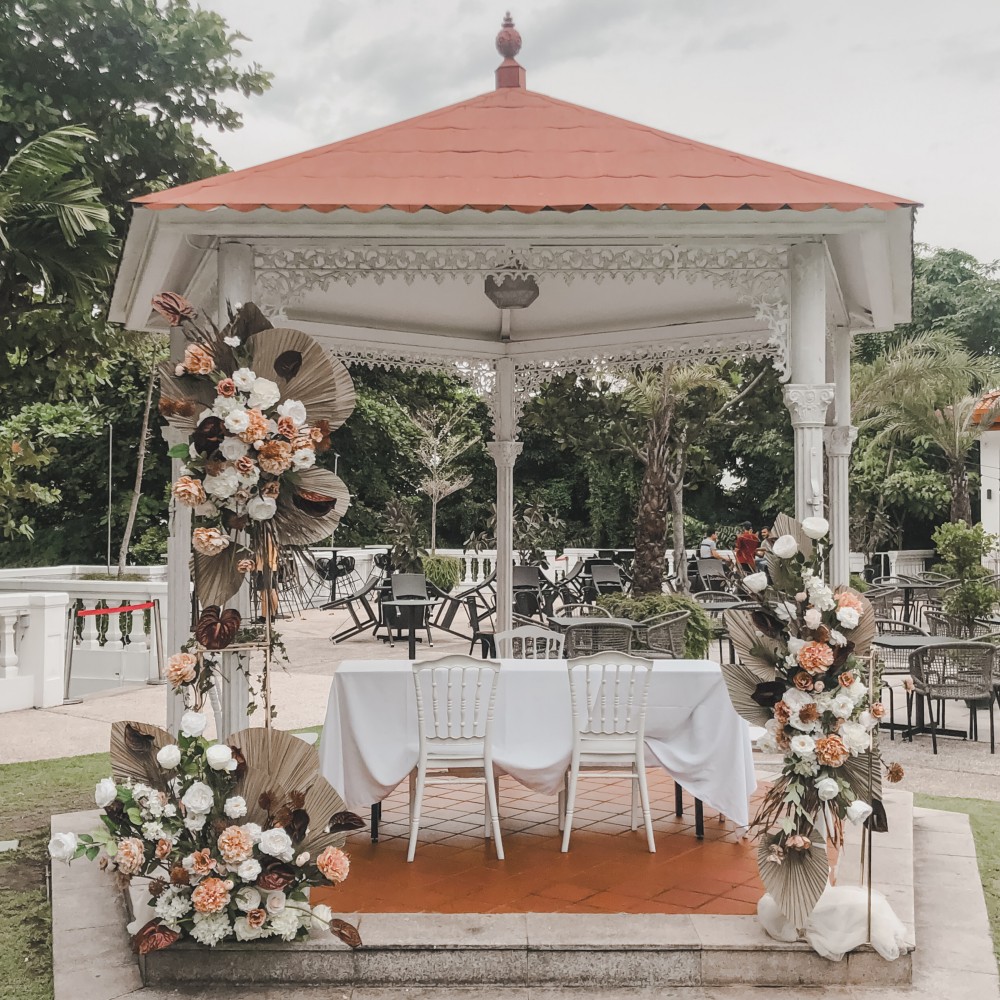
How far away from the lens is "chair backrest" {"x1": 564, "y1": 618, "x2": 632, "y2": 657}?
8930 millimetres

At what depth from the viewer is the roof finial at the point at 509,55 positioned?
6.68 meters

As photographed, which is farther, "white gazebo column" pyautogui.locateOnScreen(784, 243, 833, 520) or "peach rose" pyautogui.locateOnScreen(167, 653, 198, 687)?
"white gazebo column" pyautogui.locateOnScreen(784, 243, 833, 520)

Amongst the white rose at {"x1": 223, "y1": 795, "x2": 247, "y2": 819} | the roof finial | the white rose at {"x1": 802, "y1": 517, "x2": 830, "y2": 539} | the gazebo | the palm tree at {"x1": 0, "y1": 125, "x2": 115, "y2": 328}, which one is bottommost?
the white rose at {"x1": 223, "y1": 795, "x2": 247, "y2": 819}

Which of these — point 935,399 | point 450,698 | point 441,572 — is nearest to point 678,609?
point 450,698

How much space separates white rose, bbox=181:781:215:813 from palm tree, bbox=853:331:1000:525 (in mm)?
20278

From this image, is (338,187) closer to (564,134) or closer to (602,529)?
(564,134)

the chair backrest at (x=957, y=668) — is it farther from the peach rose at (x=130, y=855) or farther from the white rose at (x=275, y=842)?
the peach rose at (x=130, y=855)

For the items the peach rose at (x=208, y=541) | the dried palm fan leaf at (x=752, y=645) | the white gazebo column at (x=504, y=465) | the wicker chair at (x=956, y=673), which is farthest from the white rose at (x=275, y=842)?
the wicker chair at (x=956, y=673)

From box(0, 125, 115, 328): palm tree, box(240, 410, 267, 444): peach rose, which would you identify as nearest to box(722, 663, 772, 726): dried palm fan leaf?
box(240, 410, 267, 444): peach rose

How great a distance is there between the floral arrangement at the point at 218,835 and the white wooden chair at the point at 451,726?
106 centimetres

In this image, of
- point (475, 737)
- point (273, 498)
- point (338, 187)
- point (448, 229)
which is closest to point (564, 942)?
point (475, 737)

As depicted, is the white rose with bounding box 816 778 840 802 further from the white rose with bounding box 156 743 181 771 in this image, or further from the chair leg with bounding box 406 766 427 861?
the white rose with bounding box 156 743 181 771

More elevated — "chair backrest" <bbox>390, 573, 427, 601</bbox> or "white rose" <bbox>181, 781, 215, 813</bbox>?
"chair backrest" <bbox>390, 573, 427, 601</bbox>

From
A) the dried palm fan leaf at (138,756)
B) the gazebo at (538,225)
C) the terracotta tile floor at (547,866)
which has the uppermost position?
the gazebo at (538,225)
